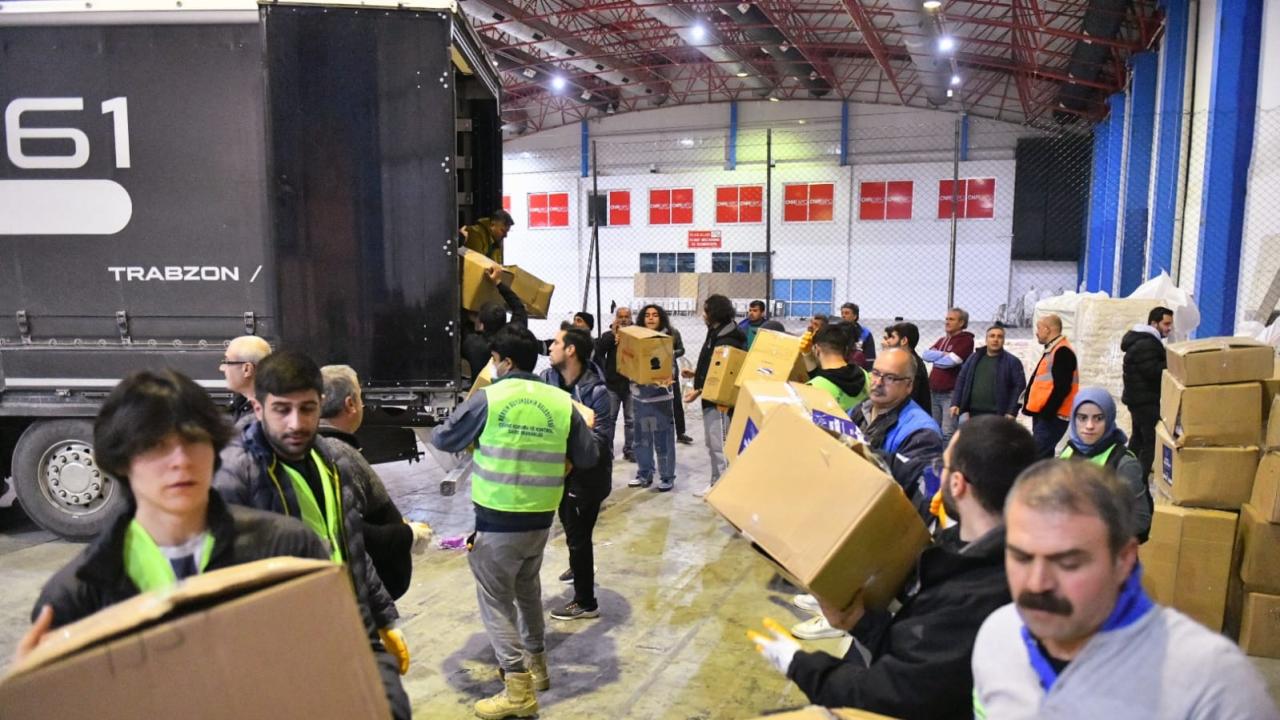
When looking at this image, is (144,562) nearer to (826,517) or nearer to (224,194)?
(826,517)

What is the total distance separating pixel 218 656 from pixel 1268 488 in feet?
15.3

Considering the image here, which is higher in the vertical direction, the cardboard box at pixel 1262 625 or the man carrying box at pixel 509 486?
the man carrying box at pixel 509 486

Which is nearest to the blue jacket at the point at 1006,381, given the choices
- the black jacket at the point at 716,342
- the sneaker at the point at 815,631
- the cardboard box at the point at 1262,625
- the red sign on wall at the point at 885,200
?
the black jacket at the point at 716,342

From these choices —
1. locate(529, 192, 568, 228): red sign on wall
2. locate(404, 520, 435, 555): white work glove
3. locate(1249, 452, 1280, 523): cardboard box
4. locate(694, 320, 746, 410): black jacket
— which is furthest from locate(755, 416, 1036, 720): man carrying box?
locate(529, 192, 568, 228): red sign on wall

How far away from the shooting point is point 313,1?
4.63 m

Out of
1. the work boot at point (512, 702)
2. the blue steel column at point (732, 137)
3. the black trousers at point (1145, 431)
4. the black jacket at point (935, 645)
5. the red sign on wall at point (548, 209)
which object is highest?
the blue steel column at point (732, 137)

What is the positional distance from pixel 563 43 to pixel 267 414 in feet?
65.1

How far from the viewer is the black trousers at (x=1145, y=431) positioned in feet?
18.2

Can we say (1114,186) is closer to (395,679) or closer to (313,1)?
(313,1)

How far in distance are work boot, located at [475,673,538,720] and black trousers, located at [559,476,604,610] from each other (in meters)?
1.03

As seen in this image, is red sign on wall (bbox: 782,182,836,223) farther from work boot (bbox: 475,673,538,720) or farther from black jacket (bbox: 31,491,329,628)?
black jacket (bbox: 31,491,329,628)

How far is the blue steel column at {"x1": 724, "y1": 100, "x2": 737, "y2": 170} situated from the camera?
2427 centimetres

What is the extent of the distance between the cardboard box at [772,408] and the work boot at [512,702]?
1.35 m

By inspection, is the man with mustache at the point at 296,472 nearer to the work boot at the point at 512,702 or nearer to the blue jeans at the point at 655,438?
the work boot at the point at 512,702
